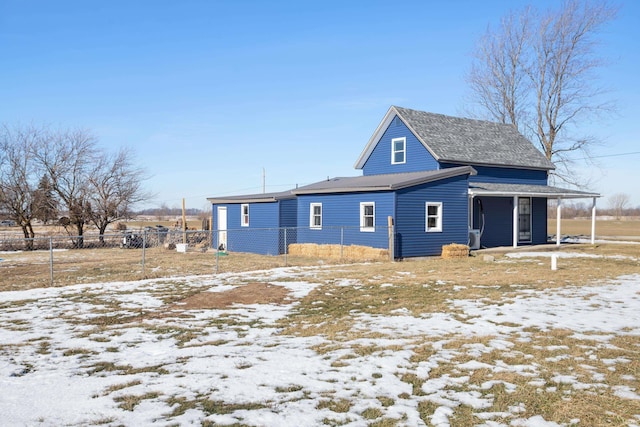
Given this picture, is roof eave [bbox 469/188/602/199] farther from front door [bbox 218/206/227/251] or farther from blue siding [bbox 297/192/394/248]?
front door [bbox 218/206/227/251]

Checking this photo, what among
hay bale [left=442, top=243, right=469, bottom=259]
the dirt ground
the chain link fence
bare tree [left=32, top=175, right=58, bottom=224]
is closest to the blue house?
the chain link fence

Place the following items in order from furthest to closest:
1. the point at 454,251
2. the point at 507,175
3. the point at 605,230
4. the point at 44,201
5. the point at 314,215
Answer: the point at 605,230, the point at 44,201, the point at 507,175, the point at 314,215, the point at 454,251

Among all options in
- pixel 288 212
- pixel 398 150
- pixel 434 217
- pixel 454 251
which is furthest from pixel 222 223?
pixel 454 251

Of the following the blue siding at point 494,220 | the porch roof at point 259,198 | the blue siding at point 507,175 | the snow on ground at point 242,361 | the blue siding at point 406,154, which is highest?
the blue siding at point 406,154

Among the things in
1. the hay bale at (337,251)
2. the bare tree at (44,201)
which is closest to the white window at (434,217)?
the hay bale at (337,251)

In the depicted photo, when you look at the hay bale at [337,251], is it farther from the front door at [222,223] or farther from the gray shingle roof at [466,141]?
the gray shingle roof at [466,141]

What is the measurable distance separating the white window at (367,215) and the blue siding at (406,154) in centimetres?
526

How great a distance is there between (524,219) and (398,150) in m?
8.39

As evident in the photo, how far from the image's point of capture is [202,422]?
4668mm

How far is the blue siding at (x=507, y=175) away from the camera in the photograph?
92.2ft

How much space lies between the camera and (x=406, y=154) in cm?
2752

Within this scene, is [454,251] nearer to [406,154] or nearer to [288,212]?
[406,154]

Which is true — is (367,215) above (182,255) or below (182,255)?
above

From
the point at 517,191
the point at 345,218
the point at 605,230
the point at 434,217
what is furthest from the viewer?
the point at 605,230
